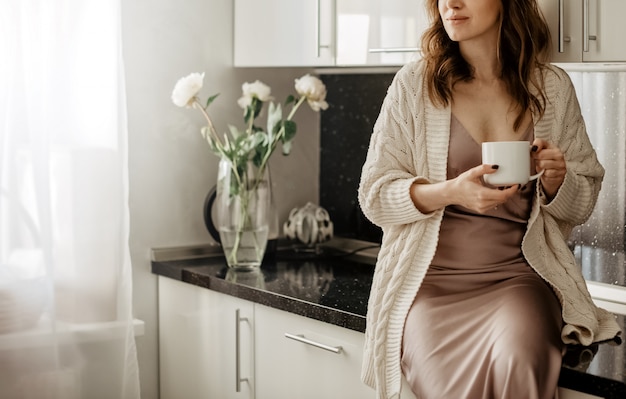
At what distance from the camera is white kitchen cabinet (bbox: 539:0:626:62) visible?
1887 mm

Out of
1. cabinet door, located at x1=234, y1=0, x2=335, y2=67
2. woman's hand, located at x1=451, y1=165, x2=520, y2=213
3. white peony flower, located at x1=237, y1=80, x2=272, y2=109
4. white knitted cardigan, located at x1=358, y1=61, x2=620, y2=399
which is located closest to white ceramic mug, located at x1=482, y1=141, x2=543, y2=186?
woman's hand, located at x1=451, y1=165, x2=520, y2=213

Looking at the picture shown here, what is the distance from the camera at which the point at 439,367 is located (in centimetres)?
176

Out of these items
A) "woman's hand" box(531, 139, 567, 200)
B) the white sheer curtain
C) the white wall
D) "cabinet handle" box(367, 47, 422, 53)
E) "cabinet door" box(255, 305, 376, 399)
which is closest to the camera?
"woman's hand" box(531, 139, 567, 200)

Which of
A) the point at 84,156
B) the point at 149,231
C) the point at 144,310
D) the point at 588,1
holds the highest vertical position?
the point at 588,1

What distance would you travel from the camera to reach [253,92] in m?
2.76

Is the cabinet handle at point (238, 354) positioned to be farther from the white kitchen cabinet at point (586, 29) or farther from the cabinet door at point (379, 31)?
the white kitchen cabinet at point (586, 29)

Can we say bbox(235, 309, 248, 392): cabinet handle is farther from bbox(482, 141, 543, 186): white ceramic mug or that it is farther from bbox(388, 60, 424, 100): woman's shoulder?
bbox(482, 141, 543, 186): white ceramic mug

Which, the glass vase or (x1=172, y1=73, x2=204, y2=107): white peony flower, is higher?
(x1=172, y1=73, x2=204, y2=107): white peony flower

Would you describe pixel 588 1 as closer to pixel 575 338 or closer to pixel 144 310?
→ pixel 575 338

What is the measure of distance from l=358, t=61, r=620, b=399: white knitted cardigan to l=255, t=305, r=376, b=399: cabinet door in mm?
179

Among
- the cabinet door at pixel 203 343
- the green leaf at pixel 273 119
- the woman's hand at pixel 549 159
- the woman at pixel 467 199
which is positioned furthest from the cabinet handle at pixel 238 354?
the woman's hand at pixel 549 159

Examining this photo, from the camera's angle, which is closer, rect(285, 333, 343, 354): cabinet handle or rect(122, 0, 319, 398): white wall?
rect(285, 333, 343, 354): cabinet handle

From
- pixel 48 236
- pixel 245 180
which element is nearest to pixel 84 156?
pixel 48 236

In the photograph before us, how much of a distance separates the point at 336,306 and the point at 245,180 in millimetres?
665
